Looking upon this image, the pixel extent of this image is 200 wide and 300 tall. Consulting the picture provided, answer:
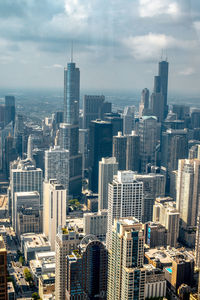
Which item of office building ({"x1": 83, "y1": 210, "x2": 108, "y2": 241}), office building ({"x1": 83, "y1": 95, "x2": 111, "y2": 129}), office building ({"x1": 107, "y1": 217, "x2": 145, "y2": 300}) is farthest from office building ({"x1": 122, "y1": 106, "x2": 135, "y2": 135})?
office building ({"x1": 107, "y1": 217, "x2": 145, "y2": 300})

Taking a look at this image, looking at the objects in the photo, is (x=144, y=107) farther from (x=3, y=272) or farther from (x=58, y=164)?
(x=3, y=272)

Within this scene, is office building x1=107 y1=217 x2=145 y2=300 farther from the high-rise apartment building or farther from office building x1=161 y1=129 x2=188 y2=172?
the high-rise apartment building

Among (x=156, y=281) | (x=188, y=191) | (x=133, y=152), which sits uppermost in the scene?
(x=133, y=152)

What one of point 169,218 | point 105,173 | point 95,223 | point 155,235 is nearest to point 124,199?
point 95,223

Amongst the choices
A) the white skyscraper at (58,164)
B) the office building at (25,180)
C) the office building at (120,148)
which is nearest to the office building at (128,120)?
the office building at (120,148)

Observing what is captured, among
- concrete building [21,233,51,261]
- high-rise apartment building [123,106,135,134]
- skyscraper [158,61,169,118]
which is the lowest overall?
concrete building [21,233,51,261]

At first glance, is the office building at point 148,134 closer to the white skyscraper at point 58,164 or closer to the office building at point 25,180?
the white skyscraper at point 58,164
